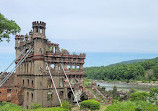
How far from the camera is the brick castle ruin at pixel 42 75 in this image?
37.2m

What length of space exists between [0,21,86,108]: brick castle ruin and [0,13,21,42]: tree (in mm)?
7164

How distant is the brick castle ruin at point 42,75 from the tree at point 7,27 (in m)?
7.16

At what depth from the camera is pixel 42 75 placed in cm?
3734

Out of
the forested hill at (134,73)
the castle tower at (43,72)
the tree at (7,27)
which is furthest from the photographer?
the forested hill at (134,73)

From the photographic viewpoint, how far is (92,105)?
3319 cm

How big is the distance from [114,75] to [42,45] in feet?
391

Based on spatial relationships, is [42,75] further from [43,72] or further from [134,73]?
[134,73]

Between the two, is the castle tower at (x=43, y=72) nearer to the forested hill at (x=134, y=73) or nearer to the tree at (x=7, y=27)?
the tree at (x=7, y=27)

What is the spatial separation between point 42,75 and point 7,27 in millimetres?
12601

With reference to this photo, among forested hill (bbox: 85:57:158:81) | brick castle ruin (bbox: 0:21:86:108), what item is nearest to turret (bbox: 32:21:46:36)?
brick castle ruin (bbox: 0:21:86:108)

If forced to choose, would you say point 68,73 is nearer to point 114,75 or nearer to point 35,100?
point 35,100

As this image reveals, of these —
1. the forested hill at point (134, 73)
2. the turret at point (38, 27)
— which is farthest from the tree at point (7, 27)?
the forested hill at point (134, 73)

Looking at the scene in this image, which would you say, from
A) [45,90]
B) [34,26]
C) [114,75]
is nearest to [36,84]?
[45,90]

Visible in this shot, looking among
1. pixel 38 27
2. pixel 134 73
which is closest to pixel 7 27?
pixel 38 27
